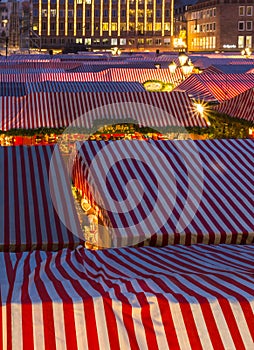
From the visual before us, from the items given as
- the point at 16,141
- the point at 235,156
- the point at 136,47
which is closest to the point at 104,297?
the point at 235,156

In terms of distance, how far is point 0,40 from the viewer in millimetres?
102812

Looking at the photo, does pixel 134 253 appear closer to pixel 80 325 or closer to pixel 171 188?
pixel 171 188

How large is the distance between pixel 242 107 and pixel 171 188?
26.4 feet

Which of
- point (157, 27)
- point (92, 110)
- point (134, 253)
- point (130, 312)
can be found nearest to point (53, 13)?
point (157, 27)

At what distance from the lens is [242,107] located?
14.4 metres

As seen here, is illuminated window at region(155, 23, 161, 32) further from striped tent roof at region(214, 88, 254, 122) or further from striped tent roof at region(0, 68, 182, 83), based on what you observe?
striped tent roof at region(214, 88, 254, 122)

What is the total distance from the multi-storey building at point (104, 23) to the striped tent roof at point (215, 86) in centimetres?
10399

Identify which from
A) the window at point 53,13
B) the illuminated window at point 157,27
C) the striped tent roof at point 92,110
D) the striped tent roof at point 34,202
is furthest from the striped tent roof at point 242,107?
the window at point 53,13

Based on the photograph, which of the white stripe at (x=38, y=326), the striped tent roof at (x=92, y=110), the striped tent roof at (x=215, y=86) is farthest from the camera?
the striped tent roof at (x=215, y=86)

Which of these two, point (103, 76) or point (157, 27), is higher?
point (157, 27)

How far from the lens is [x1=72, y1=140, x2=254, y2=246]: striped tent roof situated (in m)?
6.00

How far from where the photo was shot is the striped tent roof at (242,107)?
13883 millimetres

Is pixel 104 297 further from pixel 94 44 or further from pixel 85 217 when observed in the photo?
pixel 94 44

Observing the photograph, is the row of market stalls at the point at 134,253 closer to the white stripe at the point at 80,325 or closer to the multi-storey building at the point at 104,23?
the white stripe at the point at 80,325
